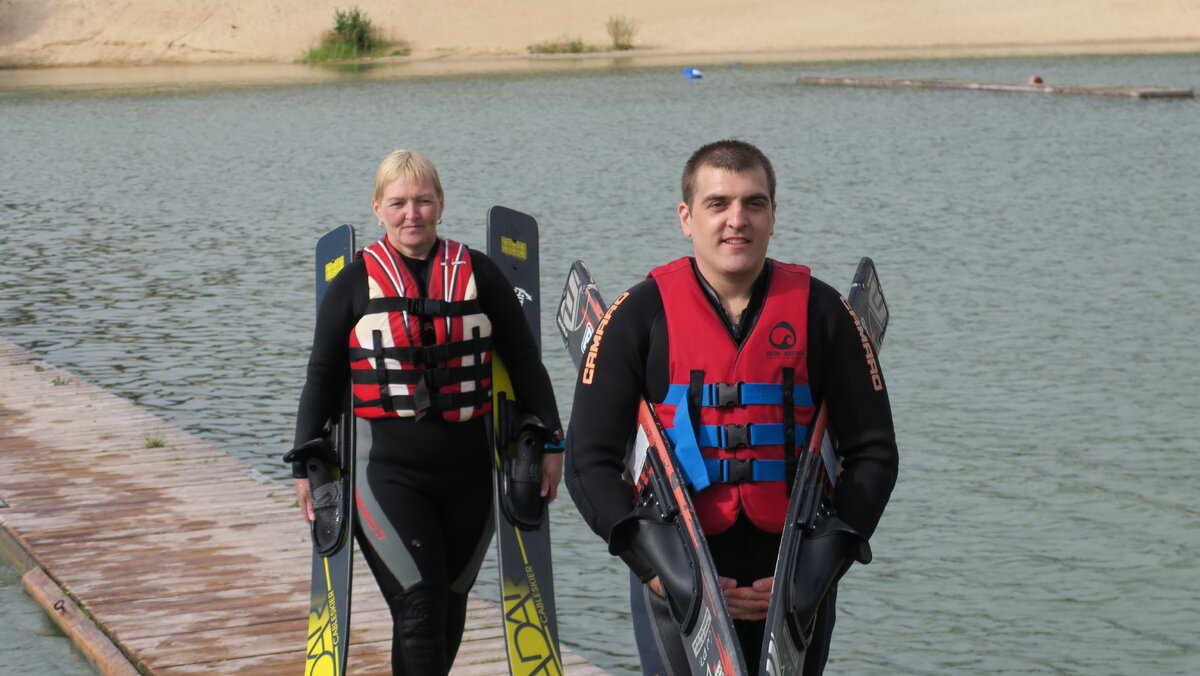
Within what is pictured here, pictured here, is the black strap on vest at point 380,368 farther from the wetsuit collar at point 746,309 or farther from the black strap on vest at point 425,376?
the wetsuit collar at point 746,309

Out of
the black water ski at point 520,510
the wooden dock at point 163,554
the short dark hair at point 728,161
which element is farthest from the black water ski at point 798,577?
the wooden dock at point 163,554

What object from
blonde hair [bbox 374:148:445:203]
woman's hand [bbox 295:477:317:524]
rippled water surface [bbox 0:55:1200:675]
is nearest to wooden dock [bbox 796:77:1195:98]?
rippled water surface [bbox 0:55:1200:675]

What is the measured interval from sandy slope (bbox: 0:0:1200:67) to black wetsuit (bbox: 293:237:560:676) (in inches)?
2405

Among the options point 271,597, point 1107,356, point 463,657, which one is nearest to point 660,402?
point 463,657

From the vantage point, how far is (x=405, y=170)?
455 centimetres

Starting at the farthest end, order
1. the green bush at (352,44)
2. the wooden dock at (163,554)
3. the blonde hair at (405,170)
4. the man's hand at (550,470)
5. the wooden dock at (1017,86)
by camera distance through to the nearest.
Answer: the green bush at (352,44) < the wooden dock at (1017,86) < the wooden dock at (163,554) < the man's hand at (550,470) < the blonde hair at (405,170)

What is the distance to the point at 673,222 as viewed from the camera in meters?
20.7

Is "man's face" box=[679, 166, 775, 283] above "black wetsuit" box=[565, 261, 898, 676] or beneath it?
above

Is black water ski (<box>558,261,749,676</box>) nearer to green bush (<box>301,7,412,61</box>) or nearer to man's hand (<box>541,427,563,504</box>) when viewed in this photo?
man's hand (<box>541,427,563,504</box>)

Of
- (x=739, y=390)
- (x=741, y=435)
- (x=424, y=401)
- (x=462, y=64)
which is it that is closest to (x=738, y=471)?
(x=741, y=435)

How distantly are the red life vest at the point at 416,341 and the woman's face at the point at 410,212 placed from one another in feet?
0.24

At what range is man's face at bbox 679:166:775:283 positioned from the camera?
344cm

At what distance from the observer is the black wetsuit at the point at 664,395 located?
3529 millimetres

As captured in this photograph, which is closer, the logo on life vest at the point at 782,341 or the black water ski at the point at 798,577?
the black water ski at the point at 798,577
